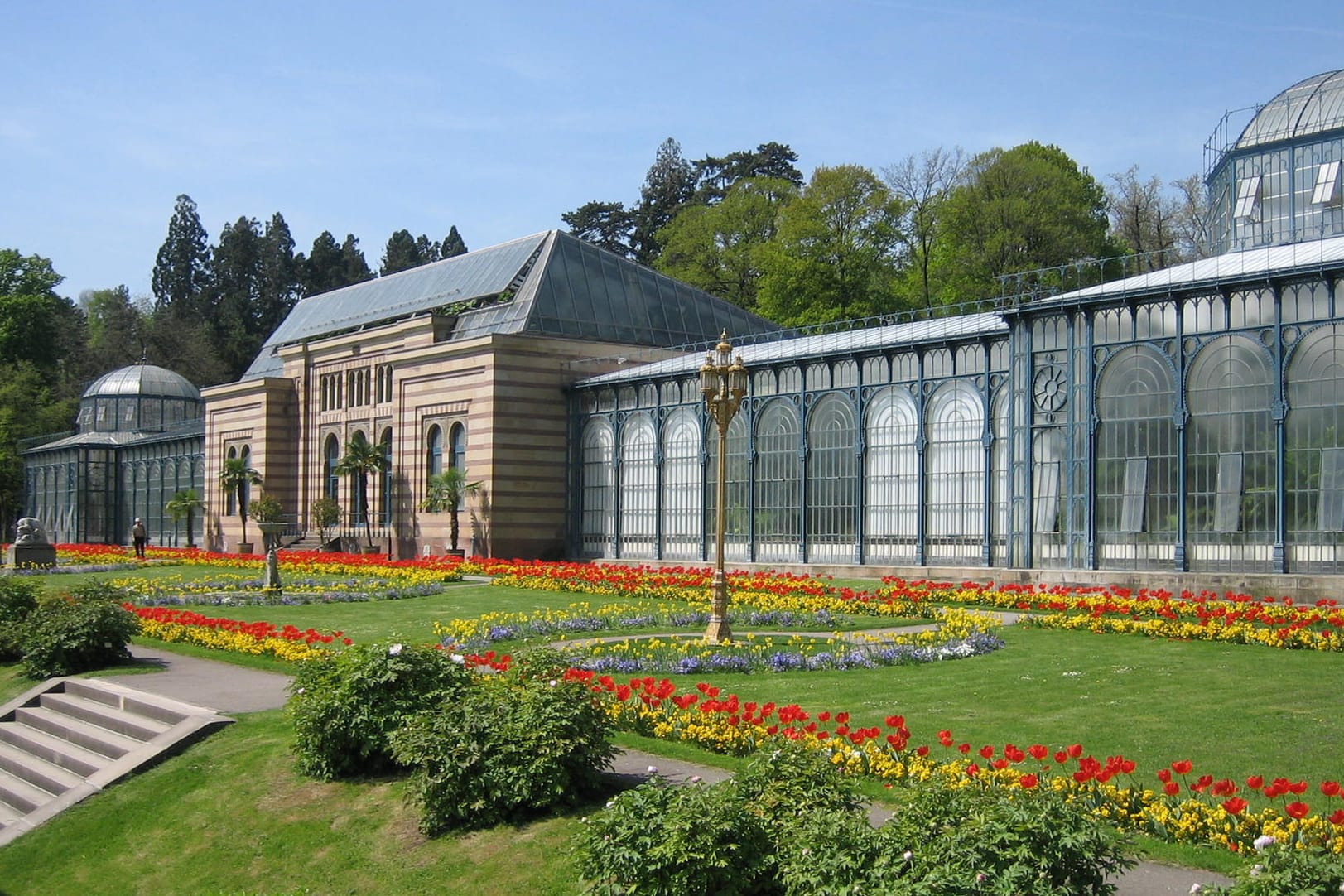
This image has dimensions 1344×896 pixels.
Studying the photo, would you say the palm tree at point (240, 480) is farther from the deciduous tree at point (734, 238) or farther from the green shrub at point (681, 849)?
the green shrub at point (681, 849)

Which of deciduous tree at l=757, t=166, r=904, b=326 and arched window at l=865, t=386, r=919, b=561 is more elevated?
deciduous tree at l=757, t=166, r=904, b=326

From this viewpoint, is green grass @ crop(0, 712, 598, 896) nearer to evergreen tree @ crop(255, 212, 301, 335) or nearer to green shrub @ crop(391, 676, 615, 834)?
green shrub @ crop(391, 676, 615, 834)

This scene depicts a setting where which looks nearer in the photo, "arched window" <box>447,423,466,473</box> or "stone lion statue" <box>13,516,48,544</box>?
"stone lion statue" <box>13,516,48,544</box>

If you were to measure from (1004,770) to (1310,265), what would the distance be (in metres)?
21.3

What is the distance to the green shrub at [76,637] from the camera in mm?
21953

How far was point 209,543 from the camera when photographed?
70.8 metres

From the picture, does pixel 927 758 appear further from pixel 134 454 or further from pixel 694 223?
pixel 134 454

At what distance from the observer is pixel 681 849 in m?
9.29

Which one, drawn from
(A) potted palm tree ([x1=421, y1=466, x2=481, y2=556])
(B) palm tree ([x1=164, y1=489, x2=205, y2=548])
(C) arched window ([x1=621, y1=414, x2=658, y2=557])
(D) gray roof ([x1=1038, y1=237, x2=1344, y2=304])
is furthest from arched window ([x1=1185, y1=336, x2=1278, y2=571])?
(B) palm tree ([x1=164, y1=489, x2=205, y2=548])

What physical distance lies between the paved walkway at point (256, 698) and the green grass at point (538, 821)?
285 millimetres

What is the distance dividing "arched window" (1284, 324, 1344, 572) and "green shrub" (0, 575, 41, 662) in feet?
84.8

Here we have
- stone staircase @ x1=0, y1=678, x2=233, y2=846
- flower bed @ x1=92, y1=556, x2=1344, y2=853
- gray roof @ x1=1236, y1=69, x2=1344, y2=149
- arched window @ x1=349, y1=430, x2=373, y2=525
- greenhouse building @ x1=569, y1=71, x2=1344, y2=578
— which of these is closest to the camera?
flower bed @ x1=92, y1=556, x2=1344, y2=853

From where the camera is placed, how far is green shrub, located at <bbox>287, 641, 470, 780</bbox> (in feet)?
46.7

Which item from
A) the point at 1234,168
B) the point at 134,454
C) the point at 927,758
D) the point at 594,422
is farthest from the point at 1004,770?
the point at 134,454
